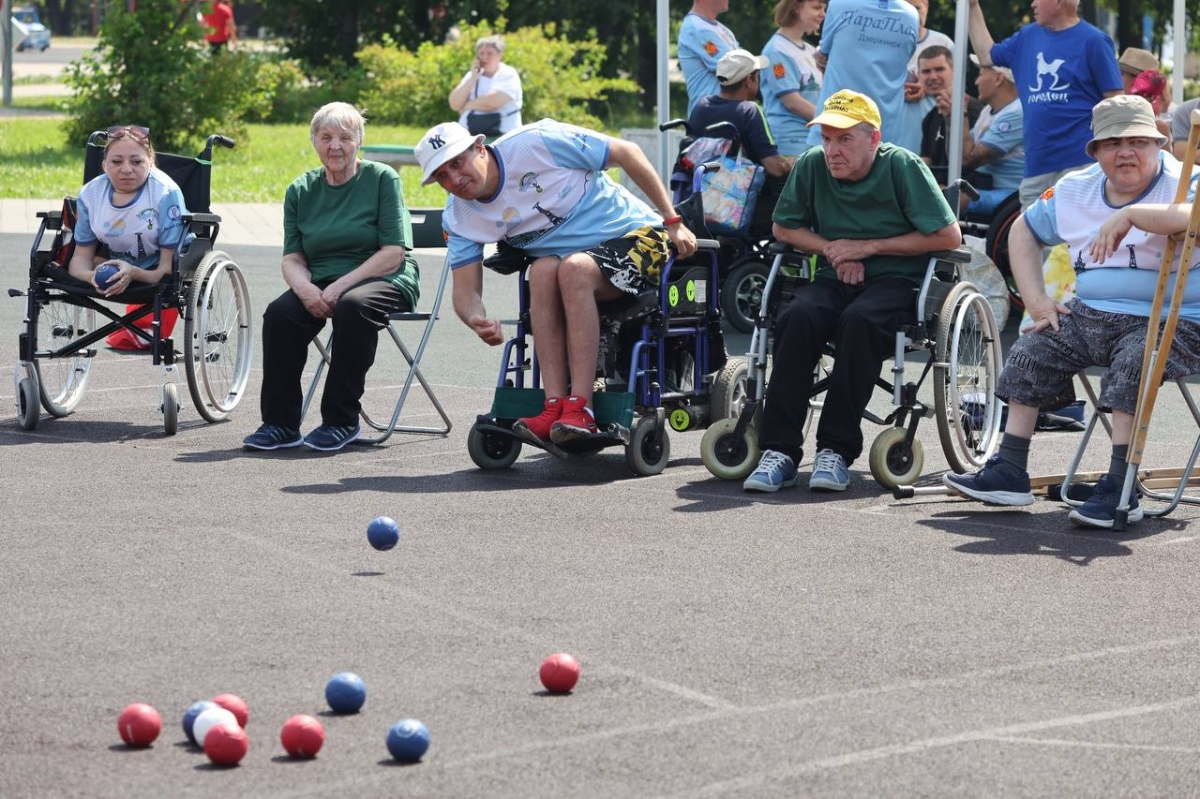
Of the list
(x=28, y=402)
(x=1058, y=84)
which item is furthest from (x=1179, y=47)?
(x=28, y=402)

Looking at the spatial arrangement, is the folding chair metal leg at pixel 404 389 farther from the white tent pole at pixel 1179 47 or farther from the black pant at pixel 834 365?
the white tent pole at pixel 1179 47

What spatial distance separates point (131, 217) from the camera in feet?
29.3

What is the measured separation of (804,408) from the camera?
24.8 ft

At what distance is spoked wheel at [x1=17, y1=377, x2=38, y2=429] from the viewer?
8.63m

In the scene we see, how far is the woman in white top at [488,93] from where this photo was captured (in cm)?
1895

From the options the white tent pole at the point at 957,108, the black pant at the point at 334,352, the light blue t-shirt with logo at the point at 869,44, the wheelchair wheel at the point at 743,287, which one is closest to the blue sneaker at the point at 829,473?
the black pant at the point at 334,352

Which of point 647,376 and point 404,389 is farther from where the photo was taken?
point 404,389

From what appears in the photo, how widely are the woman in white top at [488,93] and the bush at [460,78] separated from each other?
851cm

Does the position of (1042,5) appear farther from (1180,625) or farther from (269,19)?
(269,19)

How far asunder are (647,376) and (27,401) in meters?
2.82

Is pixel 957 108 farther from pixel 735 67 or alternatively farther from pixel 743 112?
pixel 735 67

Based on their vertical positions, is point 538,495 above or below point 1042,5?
below

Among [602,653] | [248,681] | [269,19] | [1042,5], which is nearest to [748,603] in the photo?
[602,653]

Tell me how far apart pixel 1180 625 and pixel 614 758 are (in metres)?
2.01
